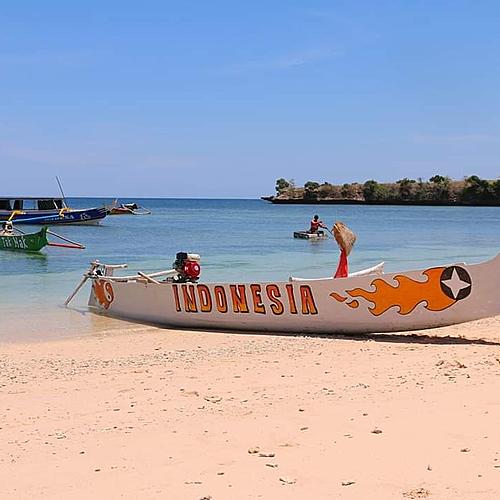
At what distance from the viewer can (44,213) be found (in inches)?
1944

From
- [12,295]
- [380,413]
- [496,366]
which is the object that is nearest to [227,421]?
[380,413]

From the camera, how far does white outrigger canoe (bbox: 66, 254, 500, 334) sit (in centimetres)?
895

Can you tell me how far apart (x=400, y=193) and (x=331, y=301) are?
4336 inches

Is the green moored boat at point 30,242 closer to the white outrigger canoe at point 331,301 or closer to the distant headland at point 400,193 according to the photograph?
the white outrigger canoe at point 331,301

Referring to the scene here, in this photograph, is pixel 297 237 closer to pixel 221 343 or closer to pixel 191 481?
pixel 221 343

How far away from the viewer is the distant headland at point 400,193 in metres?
106

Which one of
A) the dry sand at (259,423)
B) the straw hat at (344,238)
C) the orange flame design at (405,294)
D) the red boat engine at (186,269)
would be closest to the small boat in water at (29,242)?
the red boat engine at (186,269)

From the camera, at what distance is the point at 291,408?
19.5ft

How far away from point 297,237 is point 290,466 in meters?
31.8

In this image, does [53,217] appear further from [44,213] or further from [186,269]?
[186,269]

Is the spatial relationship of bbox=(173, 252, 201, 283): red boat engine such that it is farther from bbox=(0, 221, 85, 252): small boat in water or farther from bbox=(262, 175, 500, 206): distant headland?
bbox=(262, 175, 500, 206): distant headland

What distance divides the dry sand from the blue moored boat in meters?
40.8

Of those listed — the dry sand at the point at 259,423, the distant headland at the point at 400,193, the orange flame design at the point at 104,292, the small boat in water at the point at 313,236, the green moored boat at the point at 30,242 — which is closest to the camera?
the dry sand at the point at 259,423

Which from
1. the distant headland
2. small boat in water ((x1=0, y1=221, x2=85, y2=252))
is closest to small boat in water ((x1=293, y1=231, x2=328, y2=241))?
small boat in water ((x1=0, y1=221, x2=85, y2=252))
